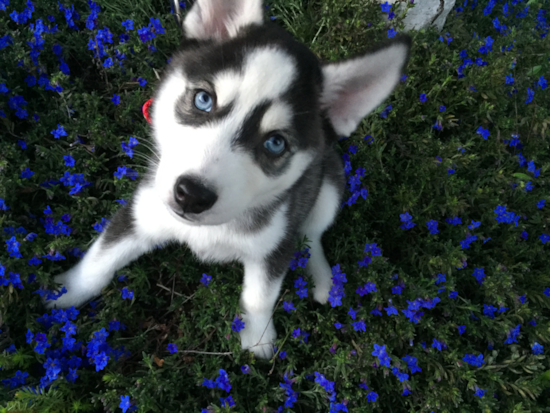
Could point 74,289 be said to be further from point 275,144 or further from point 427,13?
point 427,13

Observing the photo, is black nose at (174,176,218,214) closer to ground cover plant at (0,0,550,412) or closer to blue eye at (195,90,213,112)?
blue eye at (195,90,213,112)

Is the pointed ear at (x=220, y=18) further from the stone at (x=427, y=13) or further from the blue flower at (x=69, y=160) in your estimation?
the stone at (x=427, y=13)

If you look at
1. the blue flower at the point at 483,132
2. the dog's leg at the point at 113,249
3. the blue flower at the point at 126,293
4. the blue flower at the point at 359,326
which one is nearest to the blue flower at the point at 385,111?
the blue flower at the point at 483,132

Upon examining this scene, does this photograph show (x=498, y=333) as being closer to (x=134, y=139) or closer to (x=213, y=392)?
(x=213, y=392)

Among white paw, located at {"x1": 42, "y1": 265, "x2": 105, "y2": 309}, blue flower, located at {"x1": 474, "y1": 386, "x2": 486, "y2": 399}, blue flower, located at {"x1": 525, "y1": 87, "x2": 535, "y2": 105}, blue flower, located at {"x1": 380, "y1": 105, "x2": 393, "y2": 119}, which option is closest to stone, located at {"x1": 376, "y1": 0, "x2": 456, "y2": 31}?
blue flower, located at {"x1": 380, "y1": 105, "x2": 393, "y2": 119}

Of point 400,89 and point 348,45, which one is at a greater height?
point 348,45

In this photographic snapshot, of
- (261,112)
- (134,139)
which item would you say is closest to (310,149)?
(261,112)
